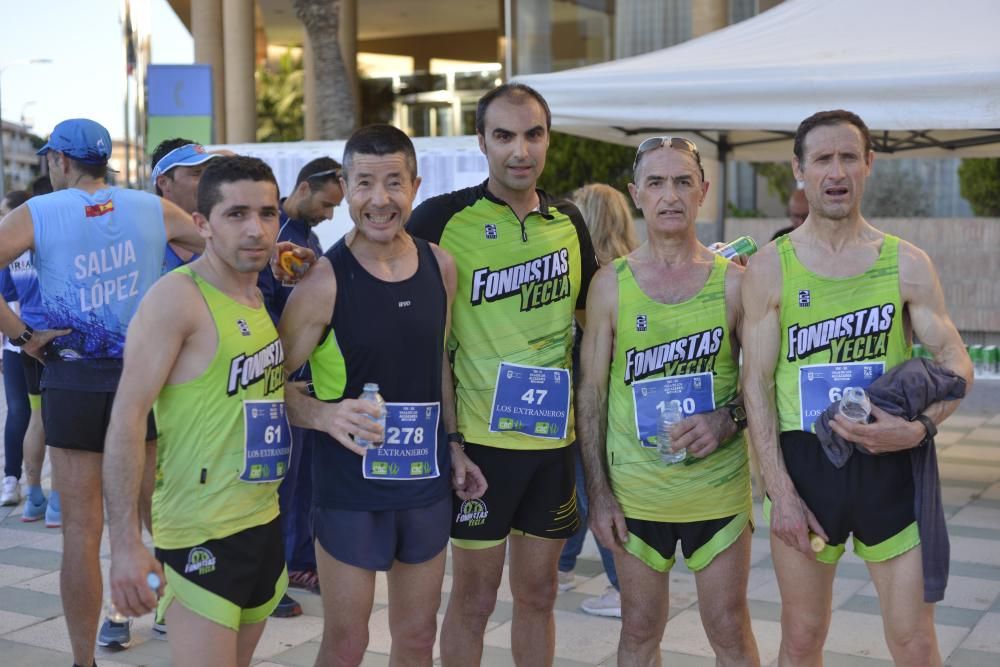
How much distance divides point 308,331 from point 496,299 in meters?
0.65

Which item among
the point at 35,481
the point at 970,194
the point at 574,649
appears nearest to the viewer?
the point at 574,649

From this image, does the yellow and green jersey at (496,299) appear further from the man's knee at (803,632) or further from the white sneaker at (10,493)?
the white sneaker at (10,493)

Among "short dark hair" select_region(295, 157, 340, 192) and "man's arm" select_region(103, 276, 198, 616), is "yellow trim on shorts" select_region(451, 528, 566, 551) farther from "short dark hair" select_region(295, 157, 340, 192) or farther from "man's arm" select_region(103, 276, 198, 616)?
"short dark hair" select_region(295, 157, 340, 192)

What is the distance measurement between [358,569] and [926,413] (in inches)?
64.2

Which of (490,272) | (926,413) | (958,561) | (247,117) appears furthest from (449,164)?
(247,117)

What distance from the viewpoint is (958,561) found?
19.9ft

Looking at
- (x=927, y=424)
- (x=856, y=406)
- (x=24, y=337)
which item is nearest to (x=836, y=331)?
(x=856, y=406)

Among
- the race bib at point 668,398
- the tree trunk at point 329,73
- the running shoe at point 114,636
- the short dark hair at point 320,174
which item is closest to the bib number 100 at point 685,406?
the race bib at point 668,398

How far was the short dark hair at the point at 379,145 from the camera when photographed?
3.32m

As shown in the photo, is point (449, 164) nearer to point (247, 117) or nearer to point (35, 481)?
point (35, 481)

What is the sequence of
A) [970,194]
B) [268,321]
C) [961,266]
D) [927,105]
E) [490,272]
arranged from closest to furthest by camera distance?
[268,321]
[490,272]
[927,105]
[961,266]
[970,194]

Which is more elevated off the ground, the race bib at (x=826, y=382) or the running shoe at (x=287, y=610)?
the race bib at (x=826, y=382)

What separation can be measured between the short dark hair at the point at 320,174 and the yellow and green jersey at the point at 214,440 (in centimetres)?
233

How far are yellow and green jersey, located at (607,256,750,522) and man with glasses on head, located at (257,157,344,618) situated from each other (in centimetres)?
184
